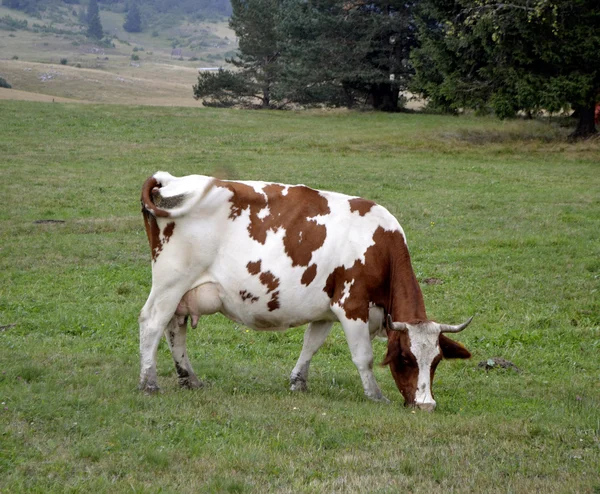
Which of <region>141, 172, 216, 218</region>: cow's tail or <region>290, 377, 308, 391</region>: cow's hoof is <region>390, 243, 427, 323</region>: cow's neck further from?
<region>141, 172, 216, 218</region>: cow's tail

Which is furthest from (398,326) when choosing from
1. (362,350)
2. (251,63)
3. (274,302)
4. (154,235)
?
(251,63)

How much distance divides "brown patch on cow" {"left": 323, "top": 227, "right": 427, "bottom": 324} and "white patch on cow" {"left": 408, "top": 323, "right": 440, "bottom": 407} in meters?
0.19

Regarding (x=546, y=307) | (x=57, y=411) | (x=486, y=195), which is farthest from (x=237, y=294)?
(x=486, y=195)

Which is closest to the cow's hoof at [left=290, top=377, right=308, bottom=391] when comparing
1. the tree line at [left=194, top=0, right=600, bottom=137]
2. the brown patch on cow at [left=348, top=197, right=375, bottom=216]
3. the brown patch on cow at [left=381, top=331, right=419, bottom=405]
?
the brown patch on cow at [left=381, top=331, right=419, bottom=405]

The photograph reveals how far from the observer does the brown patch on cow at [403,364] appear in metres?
8.36

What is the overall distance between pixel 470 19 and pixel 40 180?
15.1m

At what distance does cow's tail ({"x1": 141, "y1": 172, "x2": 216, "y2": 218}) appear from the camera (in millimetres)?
8531

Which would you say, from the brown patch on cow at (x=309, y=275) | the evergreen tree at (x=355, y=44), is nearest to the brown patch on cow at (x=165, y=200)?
the brown patch on cow at (x=309, y=275)

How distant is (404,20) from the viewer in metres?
47.9

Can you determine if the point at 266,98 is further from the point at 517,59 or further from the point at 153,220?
the point at 153,220

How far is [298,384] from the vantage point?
9070mm

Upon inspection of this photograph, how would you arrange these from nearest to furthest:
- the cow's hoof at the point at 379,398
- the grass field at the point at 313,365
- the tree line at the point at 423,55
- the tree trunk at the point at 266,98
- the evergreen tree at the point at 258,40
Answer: the grass field at the point at 313,365 < the cow's hoof at the point at 379,398 < the tree line at the point at 423,55 < the evergreen tree at the point at 258,40 < the tree trunk at the point at 266,98

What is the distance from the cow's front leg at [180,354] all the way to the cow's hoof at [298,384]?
3.29 ft

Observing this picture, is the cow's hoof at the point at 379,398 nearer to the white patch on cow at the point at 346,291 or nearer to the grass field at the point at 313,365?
the grass field at the point at 313,365
